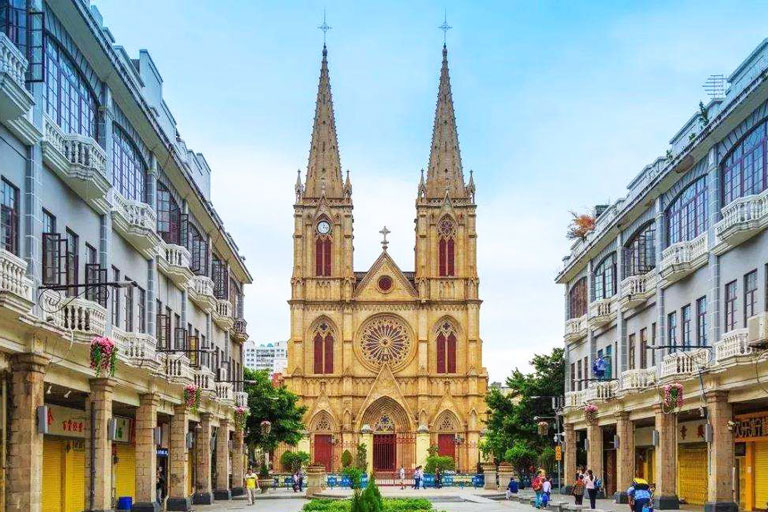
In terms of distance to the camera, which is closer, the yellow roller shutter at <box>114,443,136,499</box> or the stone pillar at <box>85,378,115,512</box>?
the stone pillar at <box>85,378,115,512</box>

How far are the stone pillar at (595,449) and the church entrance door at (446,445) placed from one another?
162 ft

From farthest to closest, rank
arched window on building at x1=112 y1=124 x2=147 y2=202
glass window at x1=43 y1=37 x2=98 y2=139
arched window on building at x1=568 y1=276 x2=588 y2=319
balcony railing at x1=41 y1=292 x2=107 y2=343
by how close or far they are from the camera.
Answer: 1. arched window on building at x1=568 y1=276 x2=588 y2=319
2. arched window on building at x1=112 y1=124 x2=147 y2=202
3. glass window at x1=43 y1=37 x2=98 y2=139
4. balcony railing at x1=41 y1=292 x2=107 y2=343

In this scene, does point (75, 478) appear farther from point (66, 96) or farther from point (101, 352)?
point (66, 96)

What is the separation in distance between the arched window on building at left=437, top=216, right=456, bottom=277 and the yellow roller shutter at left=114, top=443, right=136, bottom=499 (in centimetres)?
Result: 6719

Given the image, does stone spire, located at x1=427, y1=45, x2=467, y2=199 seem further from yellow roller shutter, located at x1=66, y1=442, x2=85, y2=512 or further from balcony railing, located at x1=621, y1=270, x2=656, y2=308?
yellow roller shutter, located at x1=66, y1=442, x2=85, y2=512

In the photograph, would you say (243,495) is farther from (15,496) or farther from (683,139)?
(15,496)

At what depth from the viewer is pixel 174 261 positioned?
3912cm

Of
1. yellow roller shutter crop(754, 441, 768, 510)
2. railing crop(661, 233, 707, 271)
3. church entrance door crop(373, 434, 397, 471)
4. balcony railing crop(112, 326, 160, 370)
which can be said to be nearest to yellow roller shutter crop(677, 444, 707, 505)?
yellow roller shutter crop(754, 441, 768, 510)

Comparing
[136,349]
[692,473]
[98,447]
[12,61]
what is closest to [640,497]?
[692,473]

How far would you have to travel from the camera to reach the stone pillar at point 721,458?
34.2 metres

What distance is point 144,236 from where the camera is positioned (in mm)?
33438

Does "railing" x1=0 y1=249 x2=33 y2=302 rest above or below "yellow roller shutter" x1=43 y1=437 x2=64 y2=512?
above

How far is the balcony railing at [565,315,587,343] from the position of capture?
5680 cm

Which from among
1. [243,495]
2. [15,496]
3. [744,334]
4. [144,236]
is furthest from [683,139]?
[243,495]
